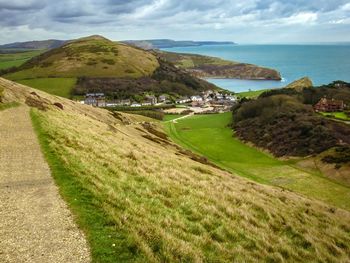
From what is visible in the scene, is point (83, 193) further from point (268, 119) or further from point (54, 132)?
point (268, 119)

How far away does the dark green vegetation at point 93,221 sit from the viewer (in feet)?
39.4

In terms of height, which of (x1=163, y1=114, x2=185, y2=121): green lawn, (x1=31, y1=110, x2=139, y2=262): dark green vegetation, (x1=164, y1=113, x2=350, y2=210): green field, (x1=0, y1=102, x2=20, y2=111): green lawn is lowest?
(x1=163, y1=114, x2=185, y2=121): green lawn

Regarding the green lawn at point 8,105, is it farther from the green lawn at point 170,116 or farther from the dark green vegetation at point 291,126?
the green lawn at point 170,116

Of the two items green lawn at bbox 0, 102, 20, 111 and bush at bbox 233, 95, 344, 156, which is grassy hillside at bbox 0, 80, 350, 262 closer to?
green lawn at bbox 0, 102, 20, 111

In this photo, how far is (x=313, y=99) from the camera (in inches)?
5340

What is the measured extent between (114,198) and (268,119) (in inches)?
3905

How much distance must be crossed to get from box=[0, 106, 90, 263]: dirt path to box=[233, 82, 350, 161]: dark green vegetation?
6963cm

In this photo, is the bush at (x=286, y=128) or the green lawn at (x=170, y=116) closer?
the bush at (x=286, y=128)

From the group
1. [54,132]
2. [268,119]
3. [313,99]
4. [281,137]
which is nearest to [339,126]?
[281,137]

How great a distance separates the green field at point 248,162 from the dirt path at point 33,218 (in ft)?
140

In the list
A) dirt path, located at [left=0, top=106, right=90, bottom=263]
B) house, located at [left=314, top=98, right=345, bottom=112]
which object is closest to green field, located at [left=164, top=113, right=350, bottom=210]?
house, located at [left=314, top=98, right=345, bottom=112]

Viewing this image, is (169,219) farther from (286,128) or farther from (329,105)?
(329,105)

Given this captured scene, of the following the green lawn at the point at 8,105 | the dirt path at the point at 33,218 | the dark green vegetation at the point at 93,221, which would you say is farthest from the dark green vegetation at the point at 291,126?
the dark green vegetation at the point at 93,221

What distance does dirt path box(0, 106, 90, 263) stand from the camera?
11875 mm
